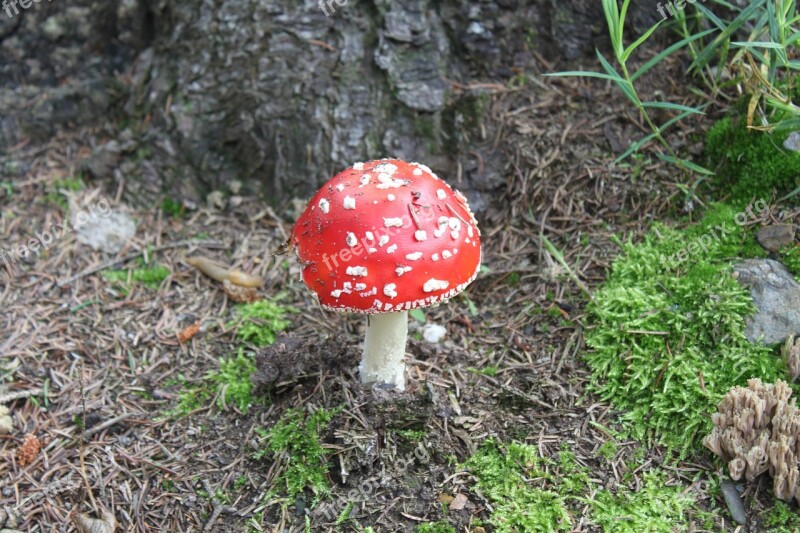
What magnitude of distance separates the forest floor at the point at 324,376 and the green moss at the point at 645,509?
18mm

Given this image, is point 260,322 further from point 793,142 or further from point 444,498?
point 793,142

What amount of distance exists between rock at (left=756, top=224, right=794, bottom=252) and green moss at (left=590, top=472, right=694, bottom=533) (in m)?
1.61

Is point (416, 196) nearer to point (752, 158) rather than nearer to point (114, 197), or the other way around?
point (752, 158)

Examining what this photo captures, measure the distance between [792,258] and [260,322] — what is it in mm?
3395

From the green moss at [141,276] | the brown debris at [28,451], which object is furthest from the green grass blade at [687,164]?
the brown debris at [28,451]

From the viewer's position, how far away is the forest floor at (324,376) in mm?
3273

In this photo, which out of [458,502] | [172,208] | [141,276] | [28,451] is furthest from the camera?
[172,208]

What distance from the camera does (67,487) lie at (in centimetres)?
339

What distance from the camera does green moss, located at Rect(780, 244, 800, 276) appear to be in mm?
3646

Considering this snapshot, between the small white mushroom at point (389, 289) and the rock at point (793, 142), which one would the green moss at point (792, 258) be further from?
the small white mushroom at point (389, 289)

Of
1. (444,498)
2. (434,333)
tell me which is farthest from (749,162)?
(444,498)

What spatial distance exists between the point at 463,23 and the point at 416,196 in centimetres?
237

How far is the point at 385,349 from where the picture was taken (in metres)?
3.66

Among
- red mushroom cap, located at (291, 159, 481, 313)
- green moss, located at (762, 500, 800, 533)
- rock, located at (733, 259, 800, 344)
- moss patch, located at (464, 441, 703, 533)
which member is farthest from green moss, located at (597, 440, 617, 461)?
red mushroom cap, located at (291, 159, 481, 313)
